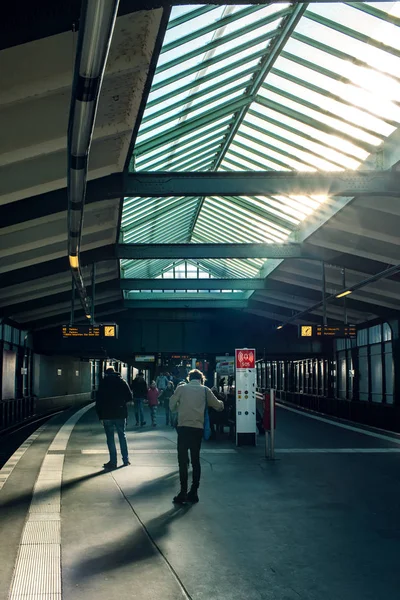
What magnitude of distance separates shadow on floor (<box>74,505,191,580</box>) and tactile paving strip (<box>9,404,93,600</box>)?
24cm

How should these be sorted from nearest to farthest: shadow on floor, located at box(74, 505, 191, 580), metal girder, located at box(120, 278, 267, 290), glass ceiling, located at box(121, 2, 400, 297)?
shadow on floor, located at box(74, 505, 191, 580)
glass ceiling, located at box(121, 2, 400, 297)
metal girder, located at box(120, 278, 267, 290)

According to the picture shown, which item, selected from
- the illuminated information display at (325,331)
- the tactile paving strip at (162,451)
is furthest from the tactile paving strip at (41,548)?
the illuminated information display at (325,331)

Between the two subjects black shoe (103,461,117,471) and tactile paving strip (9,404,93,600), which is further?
black shoe (103,461,117,471)

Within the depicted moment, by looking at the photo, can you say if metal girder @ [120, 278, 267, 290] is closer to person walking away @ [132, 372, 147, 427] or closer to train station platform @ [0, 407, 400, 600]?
person walking away @ [132, 372, 147, 427]

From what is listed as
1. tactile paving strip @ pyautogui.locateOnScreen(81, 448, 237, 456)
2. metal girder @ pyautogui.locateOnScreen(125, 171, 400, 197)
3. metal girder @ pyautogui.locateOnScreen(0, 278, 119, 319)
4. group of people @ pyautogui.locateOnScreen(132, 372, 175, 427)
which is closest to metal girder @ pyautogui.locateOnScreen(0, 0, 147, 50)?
metal girder @ pyautogui.locateOnScreen(125, 171, 400, 197)

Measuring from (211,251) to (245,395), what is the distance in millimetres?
6074

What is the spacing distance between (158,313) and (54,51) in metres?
27.7

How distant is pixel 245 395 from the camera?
14727mm

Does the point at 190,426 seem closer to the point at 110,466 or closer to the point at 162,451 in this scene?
the point at 110,466

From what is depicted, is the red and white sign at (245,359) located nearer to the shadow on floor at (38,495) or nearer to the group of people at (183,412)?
the group of people at (183,412)

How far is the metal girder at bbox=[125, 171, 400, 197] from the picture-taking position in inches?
488

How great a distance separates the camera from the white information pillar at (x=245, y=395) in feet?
48.0

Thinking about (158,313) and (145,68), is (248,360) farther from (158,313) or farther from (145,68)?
(158,313)

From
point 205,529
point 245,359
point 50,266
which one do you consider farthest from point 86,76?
point 50,266
